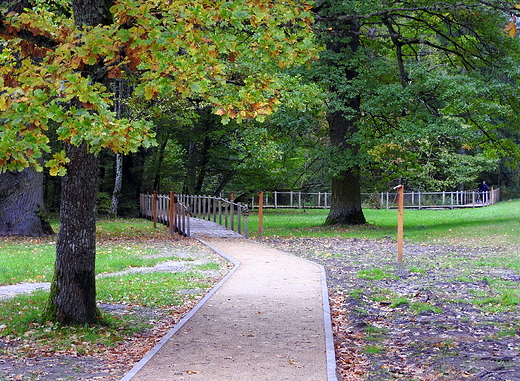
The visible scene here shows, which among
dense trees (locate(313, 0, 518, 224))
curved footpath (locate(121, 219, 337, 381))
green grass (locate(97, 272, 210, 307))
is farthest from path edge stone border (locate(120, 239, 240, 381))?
dense trees (locate(313, 0, 518, 224))

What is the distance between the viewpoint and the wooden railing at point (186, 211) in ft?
67.7

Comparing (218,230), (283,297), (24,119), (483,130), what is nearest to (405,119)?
(483,130)

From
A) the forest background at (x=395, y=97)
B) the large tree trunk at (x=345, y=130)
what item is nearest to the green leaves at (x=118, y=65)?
the forest background at (x=395, y=97)

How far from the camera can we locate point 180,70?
6.66 m

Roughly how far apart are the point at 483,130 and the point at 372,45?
20.3ft

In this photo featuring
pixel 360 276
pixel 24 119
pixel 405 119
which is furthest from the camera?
pixel 405 119

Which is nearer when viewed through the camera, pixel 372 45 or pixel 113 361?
pixel 113 361

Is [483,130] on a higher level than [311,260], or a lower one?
higher

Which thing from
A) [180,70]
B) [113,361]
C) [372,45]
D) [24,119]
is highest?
[372,45]

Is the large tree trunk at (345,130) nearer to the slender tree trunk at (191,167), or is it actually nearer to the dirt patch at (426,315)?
the dirt patch at (426,315)

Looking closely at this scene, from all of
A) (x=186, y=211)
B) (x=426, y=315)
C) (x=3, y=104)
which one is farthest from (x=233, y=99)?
(x=186, y=211)

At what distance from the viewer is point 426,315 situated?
835 cm

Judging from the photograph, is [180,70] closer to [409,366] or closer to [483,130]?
[409,366]

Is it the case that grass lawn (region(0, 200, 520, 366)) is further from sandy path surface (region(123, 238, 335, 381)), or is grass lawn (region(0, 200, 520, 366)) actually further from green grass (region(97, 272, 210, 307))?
sandy path surface (region(123, 238, 335, 381))
